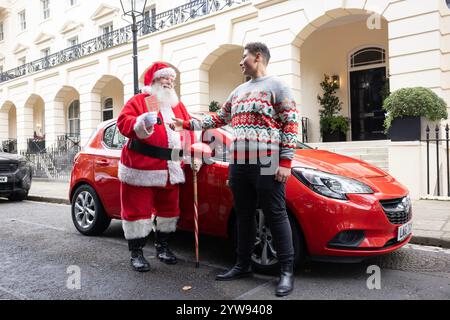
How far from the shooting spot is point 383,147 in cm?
1005

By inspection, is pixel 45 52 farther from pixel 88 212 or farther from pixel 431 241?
pixel 431 241

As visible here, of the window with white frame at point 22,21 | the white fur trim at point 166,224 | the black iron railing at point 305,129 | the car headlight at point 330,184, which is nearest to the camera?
the car headlight at point 330,184

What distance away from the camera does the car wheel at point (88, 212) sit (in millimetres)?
5324

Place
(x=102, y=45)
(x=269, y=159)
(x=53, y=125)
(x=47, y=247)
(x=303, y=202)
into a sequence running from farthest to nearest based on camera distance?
1. (x=53, y=125)
2. (x=102, y=45)
3. (x=47, y=247)
4. (x=303, y=202)
5. (x=269, y=159)

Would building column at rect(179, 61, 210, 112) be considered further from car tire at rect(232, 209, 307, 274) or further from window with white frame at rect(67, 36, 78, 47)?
car tire at rect(232, 209, 307, 274)

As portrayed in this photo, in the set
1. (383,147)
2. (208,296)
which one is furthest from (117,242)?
(383,147)

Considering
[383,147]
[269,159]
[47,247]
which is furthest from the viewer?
[383,147]

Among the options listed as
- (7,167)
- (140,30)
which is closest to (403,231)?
(7,167)

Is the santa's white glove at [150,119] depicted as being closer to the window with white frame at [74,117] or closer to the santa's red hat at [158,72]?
the santa's red hat at [158,72]

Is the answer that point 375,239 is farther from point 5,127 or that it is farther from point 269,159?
point 5,127

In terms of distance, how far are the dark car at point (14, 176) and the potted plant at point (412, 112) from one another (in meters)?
8.90

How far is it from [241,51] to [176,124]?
39.3 feet

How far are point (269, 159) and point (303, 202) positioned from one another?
0.53 meters

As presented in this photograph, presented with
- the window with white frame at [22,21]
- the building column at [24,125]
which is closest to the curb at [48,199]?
the building column at [24,125]
